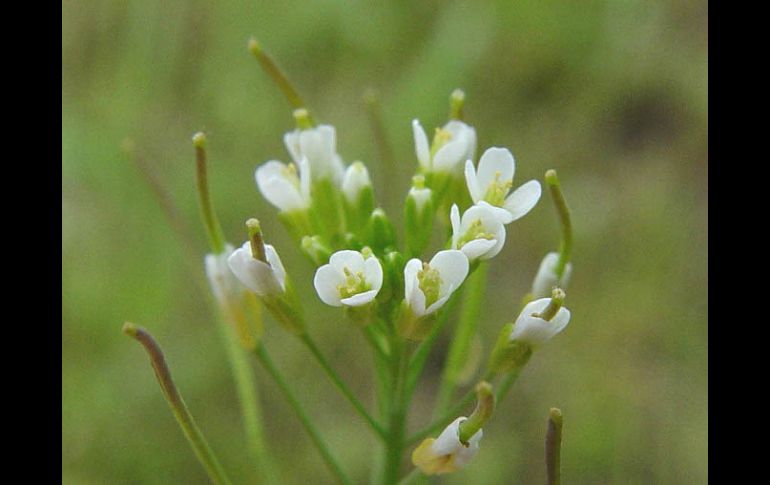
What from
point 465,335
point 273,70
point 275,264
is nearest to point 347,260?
point 275,264

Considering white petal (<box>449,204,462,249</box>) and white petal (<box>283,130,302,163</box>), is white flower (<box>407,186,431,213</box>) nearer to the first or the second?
white petal (<box>449,204,462,249</box>)

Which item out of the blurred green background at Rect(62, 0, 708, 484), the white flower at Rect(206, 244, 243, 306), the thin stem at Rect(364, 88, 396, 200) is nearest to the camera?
the white flower at Rect(206, 244, 243, 306)

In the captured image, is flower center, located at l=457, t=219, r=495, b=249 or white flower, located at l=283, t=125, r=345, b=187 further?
white flower, located at l=283, t=125, r=345, b=187

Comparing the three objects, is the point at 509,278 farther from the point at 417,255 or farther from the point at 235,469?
the point at 417,255

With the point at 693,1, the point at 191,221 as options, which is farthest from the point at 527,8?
the point at 191,221

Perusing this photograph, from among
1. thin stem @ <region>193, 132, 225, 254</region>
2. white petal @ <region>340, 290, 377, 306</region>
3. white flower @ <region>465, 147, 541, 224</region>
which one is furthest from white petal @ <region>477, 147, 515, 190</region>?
thin stem @ <region>193, 132, 225, 254</region>

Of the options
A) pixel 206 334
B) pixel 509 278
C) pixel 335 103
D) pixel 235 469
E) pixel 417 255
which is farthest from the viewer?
pixel 335 103
